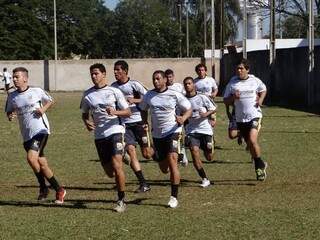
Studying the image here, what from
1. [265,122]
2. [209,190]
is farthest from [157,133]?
[265,122]

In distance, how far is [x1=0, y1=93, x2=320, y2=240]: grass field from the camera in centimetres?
855

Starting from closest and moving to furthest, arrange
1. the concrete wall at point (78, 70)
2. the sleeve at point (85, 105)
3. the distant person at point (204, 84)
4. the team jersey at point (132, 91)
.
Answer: the sleeve at point (85, 105), the team jersey at point (132, 91), the distant person at point (204, 84), the concrete wall at point (78, 70)

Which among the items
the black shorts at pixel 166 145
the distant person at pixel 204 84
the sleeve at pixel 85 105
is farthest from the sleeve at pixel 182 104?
the distant person at pixel 204 84

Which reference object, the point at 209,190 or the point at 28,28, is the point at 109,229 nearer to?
the point at 209,190

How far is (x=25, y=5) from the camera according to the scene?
86000 mm

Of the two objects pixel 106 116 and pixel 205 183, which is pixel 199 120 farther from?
pixel 106 116

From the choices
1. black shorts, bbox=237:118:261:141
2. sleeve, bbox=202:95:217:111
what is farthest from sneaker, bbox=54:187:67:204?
black shorts, bbox=237:118:261:141

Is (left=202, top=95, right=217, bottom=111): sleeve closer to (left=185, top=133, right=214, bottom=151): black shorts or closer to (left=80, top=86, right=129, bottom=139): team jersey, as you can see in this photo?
(left=185, top=133, right=214, bottom=151): black shorts

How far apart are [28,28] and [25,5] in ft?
10.4

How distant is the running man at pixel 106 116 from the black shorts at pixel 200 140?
2.57 m

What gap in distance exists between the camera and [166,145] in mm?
10391

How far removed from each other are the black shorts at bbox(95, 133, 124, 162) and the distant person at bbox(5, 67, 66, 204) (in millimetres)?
909

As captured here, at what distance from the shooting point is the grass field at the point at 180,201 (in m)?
8.55

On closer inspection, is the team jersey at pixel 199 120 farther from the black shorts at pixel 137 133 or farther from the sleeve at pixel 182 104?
the sleeve at pixel 182 104
